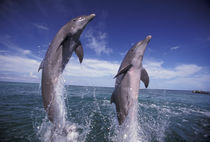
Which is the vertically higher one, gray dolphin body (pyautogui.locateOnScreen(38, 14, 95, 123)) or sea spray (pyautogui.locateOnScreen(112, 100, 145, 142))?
gray dolphin body (pyautogui.locateOnScreen(38, 14, 95, 123))

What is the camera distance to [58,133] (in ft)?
11.3

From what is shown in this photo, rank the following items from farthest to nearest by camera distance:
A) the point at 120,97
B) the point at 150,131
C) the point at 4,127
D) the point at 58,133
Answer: the point at 150,131, the point at 4,127, the point at 120,97, the point at 58,133

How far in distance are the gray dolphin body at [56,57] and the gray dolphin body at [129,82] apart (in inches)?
76.7

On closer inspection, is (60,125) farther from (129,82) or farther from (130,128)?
(129,82)

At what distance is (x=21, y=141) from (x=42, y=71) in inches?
96.1

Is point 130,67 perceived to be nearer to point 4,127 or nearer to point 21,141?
point 21,141

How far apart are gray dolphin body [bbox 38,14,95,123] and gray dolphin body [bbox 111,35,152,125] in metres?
1.95

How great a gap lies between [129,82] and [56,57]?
2621 mm

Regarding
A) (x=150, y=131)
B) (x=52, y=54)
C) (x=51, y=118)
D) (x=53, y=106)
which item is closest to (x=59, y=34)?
(x=52, y=54)

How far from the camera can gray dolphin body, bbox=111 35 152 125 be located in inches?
158

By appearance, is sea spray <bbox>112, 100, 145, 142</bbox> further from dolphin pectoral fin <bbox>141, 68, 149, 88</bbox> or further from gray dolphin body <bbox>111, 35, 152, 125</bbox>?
dolphin pectoral fin <bbox>141, 68, 149, 88</bbox>

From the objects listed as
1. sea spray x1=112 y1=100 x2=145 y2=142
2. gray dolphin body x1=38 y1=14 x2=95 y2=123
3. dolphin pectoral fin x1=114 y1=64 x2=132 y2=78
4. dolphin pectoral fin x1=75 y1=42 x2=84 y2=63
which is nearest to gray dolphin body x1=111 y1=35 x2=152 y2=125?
dolphin pectoral fin x1=114 y1=64 x2=132 y2=78

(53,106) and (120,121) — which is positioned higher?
(53,106)

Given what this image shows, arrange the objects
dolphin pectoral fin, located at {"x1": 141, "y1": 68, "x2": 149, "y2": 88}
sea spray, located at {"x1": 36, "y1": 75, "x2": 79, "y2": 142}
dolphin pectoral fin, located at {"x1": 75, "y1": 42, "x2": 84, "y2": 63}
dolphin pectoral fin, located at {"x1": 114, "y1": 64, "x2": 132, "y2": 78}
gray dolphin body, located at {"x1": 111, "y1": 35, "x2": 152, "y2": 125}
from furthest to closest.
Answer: dolphin pectoral fin, located at {"x1": 141, "y1": 68, "x2": 149, "y2": 88} → dolphin pectoral fin, located at {"x1": 75, "y1": 42, "x2": 84, "y2": 63} → gray dolphin body, located at {"x1": 111, "y1": 35, "x2": 152, "y2": 125} → dolphin pectoral fin, located at {"x1": 114, "y1": 64, "x2": 132, "y2": 78} → sea spray, located at {"x1": 36, "y1": 75, "x2": 79, "y2": 142}
